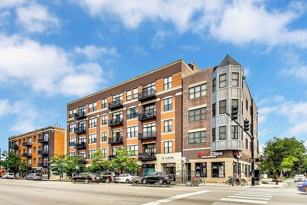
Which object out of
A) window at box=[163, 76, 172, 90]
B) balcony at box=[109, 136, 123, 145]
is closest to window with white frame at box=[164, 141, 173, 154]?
window at box=[163, 76, 172, 90]

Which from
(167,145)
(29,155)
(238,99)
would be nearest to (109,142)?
(167,145)

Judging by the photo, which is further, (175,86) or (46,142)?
(46,142)

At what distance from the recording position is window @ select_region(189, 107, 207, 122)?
53844 millimetres

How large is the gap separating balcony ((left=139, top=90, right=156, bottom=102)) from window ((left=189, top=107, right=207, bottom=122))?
332 inches

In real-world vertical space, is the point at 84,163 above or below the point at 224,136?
below

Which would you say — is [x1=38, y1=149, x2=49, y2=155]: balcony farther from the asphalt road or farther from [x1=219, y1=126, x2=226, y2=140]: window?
the asphalt road

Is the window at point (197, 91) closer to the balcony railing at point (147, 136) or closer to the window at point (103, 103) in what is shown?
the balcony railing at point (147, 136)

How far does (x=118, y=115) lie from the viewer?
70.1 meters

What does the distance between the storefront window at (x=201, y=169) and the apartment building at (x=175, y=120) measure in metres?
0.14

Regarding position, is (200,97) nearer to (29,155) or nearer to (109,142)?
(109,142)

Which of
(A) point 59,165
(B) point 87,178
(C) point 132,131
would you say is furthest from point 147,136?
(A) point 59,165

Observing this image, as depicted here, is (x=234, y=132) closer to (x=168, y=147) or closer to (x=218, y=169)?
(x=218, y=169)

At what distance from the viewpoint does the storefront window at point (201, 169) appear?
170 ft

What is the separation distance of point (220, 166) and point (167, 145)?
11.1 m
